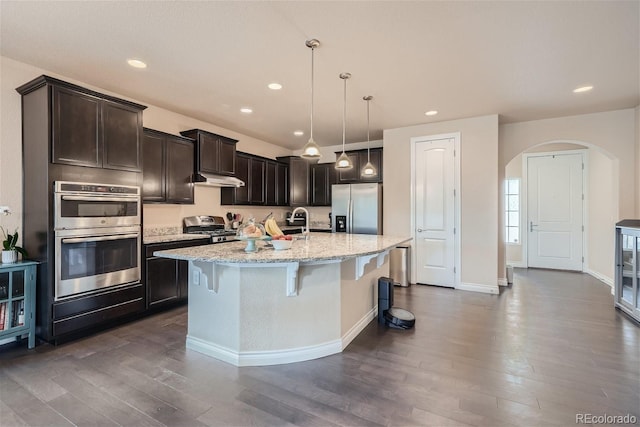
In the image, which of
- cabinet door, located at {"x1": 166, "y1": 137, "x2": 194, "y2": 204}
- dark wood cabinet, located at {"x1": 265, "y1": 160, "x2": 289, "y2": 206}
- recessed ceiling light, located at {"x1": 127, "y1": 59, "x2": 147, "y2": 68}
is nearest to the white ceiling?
recessed ceiling light, located at {"x1": 127, "y1": 59, "x2": 147, "y2": 68}

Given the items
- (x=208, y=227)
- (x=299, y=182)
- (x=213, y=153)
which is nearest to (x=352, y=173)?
(x=299, y=182)

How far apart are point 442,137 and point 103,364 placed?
5135 mm

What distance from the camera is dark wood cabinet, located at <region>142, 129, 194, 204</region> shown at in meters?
3.79

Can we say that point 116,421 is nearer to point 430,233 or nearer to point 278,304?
point 278,304

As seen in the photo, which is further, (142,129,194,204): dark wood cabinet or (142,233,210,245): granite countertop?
(142,129,194,204): dark wood cabinet

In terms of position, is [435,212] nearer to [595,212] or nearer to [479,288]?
[479,288]

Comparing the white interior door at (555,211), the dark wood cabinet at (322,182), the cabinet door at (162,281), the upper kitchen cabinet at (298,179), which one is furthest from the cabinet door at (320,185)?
the white interior door at (555,211)

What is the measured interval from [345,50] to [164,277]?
324 centimetres

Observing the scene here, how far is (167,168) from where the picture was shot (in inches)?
160

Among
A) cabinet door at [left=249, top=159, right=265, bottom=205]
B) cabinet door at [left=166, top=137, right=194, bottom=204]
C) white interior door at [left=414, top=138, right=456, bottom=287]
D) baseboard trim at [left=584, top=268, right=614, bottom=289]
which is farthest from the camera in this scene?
cabinet door at [left=249, top=159, right=265, bottom=205]

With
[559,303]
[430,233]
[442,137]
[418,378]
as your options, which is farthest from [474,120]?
[418,378]

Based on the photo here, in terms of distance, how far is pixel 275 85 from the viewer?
11.4 feet

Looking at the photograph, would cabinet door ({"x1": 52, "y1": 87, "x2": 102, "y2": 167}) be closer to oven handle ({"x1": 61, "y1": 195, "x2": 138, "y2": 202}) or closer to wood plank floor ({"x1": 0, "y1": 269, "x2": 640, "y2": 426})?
oven handle ({"x1": 61, "y1": 195, "x2": 138, "y2": 202})

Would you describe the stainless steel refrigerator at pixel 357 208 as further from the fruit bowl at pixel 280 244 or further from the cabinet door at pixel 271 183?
the fruit bowl at pixel 280 244
